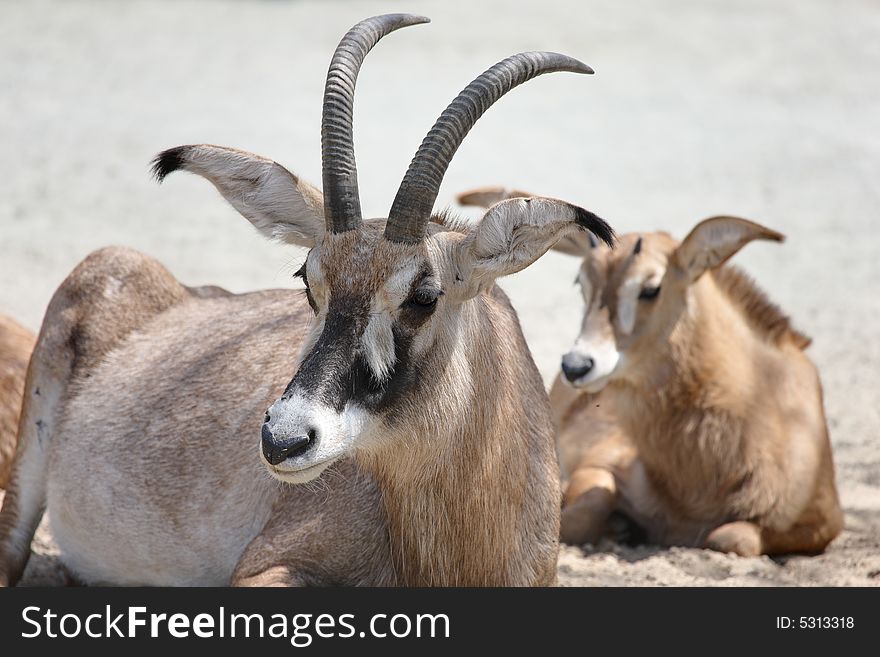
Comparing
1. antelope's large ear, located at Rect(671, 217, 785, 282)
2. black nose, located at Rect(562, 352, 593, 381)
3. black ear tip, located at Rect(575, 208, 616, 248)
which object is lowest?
black ear tip, located at Rect(575, 208, 616, 248)

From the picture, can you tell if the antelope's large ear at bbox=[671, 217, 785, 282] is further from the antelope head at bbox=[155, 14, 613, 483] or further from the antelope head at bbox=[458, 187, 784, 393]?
the antelope head at bbox=[155, 14, 613, 483]

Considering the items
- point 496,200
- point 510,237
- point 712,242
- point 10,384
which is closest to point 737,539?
point 712,242

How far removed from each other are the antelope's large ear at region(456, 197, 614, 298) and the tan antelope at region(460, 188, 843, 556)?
121 inches

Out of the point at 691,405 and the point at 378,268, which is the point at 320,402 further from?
the point at 691,405

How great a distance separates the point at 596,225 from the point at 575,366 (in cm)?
352

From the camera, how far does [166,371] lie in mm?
7453

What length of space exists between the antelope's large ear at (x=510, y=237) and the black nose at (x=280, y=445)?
3.70 ft

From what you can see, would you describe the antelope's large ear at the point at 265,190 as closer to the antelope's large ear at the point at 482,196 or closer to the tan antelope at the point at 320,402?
the tan antelope at the point at 320,402

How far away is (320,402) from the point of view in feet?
16.3

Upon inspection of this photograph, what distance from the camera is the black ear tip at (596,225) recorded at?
5.15m

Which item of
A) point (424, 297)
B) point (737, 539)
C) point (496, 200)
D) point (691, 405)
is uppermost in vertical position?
point (496, 200)

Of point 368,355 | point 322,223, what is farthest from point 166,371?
point 368,355

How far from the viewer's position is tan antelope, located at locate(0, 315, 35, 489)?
326 inches

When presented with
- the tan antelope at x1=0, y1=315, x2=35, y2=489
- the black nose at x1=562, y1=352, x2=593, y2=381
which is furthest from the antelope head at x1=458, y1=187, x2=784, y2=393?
the tan antelope at x1=0, y1=315, x2=35, y2=489
